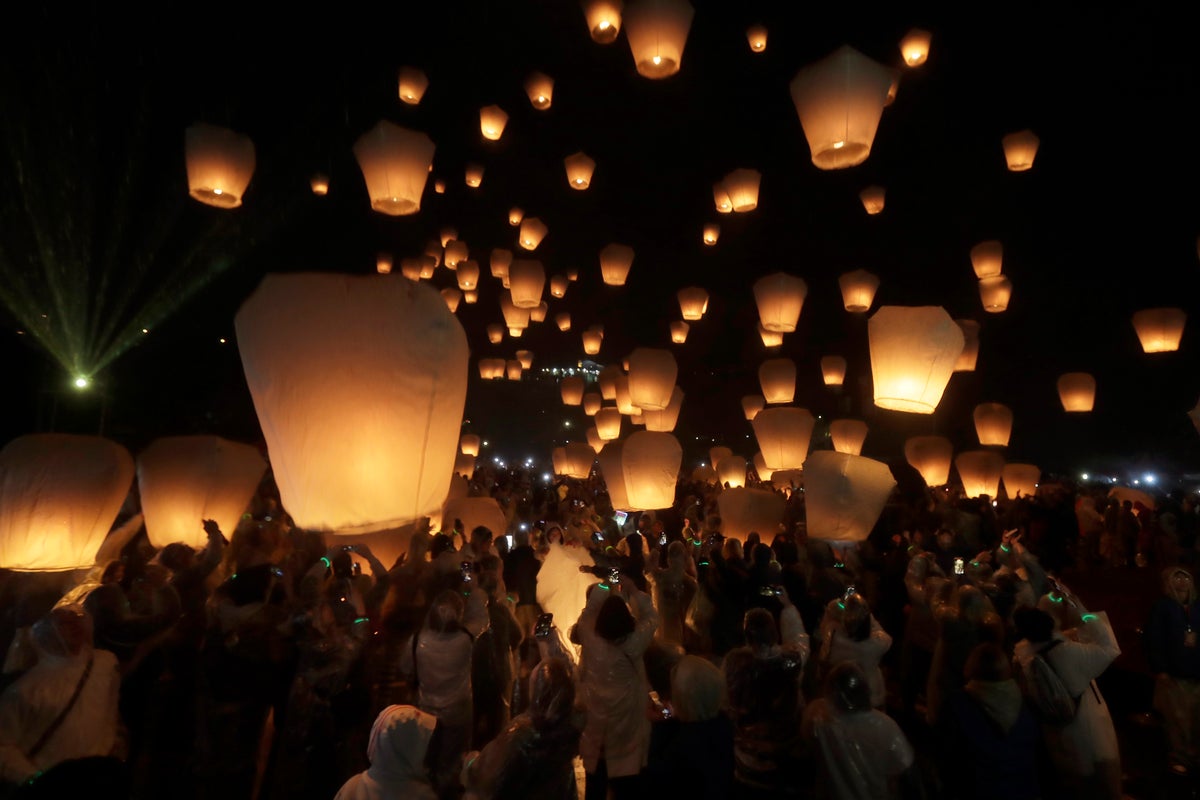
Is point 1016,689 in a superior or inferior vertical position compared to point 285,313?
inferior

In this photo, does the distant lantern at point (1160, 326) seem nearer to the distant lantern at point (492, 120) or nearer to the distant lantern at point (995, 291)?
the distant lantern at point (995, 291)

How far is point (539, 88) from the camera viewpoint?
8.77 meters

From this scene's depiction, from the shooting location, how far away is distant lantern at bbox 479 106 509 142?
905 centimetres

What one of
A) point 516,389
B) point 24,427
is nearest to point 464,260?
point 24,427

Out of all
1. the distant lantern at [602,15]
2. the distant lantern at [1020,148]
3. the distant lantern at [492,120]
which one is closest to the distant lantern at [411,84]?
the distant lantern at [492,120]

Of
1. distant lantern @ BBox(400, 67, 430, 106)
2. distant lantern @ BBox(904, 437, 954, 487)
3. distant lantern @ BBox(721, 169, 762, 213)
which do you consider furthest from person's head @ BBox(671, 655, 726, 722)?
distant lantern @ BBox(904, 437, 954, 487)

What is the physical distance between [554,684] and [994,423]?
11563 millimetres

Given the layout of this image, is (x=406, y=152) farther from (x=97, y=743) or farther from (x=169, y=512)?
(x=97, y=743)

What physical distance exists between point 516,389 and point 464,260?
20.7 m

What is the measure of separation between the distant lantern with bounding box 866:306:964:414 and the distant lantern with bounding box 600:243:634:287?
5.37 metres

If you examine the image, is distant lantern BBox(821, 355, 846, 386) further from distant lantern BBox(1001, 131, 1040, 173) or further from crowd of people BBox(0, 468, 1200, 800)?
crowd of people BBox(0, 468, 1200, 800)

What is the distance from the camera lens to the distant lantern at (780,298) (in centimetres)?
786

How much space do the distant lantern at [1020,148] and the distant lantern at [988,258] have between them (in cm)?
119

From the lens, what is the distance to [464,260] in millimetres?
11953
